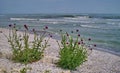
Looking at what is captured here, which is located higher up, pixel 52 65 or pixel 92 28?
pixel 52 65

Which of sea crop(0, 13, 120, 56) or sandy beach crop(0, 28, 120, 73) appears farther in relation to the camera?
sea crop(0, 13, 120, 56)

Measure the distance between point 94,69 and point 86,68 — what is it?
261mm

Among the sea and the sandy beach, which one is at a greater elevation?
the sandy beach

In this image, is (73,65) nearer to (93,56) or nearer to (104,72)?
(104,72)

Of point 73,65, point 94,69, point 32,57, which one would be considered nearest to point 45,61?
point 32,57

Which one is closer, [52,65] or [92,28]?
[52,65]

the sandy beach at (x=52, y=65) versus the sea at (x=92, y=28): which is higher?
the sandy beach at (x=52, y=65)

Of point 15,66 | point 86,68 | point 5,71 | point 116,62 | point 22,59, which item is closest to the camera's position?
point 5,71

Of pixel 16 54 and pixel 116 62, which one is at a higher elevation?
pixel 16 54

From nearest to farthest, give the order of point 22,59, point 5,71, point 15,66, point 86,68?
point 5,71
point 15,66
point 22,59
point 86,68

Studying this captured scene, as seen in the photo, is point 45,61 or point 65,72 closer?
point 65,72

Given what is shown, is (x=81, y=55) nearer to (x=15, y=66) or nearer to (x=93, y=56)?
(x=15, y=66)

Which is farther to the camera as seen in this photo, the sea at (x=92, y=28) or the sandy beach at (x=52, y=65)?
the sea at (x=92, y=28)

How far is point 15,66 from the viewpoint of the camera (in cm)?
807
